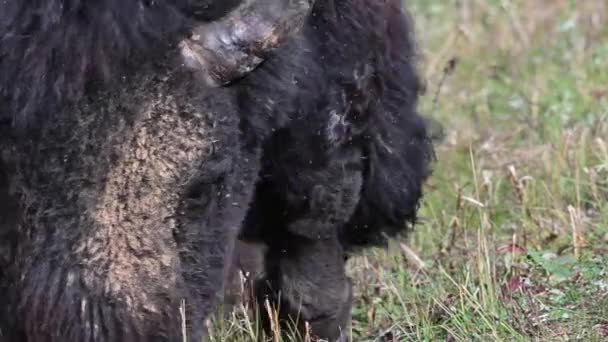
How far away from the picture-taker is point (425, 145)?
169 inches

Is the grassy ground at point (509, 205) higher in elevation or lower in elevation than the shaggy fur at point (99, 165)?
lower

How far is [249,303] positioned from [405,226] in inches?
22.6

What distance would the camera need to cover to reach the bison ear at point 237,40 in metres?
3.07

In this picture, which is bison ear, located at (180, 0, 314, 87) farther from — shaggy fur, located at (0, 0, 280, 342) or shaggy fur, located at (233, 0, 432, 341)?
shaggy fur, located at (233, 0, 432, 341)

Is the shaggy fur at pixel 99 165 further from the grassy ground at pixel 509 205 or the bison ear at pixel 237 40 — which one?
the grassy ground at pixel 509 205

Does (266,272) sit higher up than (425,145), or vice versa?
(425,145)

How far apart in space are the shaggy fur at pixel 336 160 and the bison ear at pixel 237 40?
0.22 meters

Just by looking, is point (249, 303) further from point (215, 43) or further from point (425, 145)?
point (215, 43)

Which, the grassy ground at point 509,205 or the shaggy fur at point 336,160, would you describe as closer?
the shaggy fur at point 336,160

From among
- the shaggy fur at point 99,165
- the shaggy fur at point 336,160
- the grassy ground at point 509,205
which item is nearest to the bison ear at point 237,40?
the shaggy fur at point 99,165

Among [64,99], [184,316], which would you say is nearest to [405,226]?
[184,316]

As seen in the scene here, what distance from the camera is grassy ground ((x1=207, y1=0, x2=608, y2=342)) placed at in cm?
404

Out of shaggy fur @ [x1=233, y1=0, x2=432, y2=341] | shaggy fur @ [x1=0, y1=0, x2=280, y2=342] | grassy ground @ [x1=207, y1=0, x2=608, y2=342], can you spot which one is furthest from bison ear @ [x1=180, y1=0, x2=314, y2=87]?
grassy ground @ [x1=207, y1=0, x2=608, y2=342]

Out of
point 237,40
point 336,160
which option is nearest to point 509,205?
point 336,160
